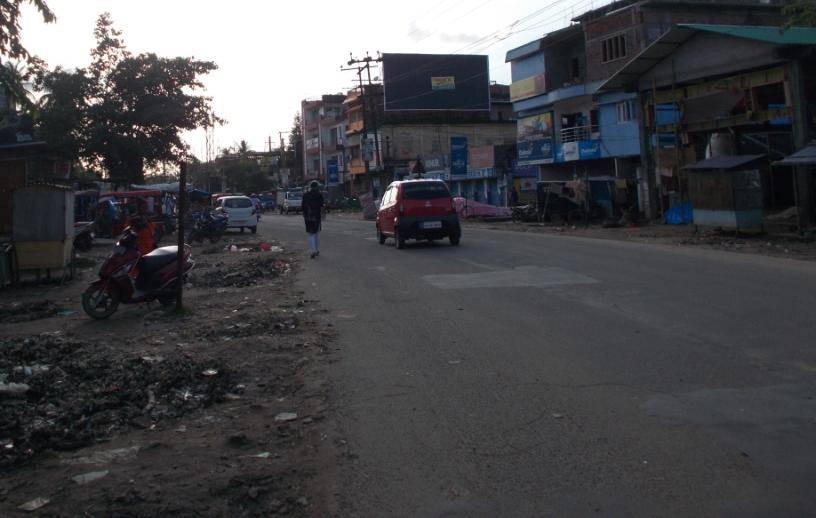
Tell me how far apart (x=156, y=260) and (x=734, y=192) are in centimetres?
1576

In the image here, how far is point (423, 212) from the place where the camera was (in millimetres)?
20609

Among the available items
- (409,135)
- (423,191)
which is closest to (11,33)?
(423,191)

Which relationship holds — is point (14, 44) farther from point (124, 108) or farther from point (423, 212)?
point (124, 108)

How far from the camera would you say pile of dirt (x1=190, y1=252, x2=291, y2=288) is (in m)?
15.6

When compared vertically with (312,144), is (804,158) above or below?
below

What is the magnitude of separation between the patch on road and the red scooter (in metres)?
4.40

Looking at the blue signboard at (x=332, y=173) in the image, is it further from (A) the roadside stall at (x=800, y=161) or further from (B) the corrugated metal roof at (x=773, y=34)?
(A) the roadside stall at (x=800, y=161)

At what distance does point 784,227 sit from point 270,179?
9189 cm

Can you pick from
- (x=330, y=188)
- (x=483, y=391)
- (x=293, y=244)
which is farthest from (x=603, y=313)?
(x=330, y=188)

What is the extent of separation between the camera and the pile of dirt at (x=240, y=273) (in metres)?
15.6

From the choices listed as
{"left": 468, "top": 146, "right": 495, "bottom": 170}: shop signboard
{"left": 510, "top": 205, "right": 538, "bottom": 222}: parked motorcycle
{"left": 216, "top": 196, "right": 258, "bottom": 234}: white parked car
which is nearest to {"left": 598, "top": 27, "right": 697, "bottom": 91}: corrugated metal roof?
{"left": 510, "top": 205, "right": 538, "bottom": 222}: parked motorcycle

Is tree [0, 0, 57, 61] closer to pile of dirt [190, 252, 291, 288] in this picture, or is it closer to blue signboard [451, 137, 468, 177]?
pile of dirt [190, 252, 291, 288]

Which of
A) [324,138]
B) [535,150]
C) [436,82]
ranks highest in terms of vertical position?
[436,82]

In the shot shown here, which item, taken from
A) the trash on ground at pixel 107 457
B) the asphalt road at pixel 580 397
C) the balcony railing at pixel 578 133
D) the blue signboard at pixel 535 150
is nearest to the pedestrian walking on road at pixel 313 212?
the asphalt road at pixel 580 397
